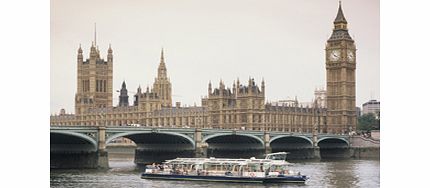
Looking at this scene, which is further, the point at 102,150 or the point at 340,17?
the point at 102,150

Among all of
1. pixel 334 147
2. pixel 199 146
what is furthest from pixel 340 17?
pixel 334 147

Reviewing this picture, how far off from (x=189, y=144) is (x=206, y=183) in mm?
Answer: 3879

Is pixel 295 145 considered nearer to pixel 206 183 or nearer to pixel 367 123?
pixel 367 123

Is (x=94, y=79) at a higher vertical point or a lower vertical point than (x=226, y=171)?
higher

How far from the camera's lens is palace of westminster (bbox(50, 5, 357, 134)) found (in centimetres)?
1425

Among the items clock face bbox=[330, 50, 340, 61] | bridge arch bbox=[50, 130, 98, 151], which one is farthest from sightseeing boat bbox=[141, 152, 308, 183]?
clock face bbox=[330, 50, 340, 61]

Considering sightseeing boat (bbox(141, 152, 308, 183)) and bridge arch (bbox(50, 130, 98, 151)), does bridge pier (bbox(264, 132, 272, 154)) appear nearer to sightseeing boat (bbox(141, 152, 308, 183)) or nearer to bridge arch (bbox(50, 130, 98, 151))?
sightseeing boat (bbox(141, 152, 308, 183))

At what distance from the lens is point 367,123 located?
→ 19391 mm

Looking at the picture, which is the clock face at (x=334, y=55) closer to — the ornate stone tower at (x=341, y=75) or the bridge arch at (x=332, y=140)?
the ornate stone tower at (x=341, y=75)

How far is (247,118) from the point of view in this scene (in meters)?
21.5

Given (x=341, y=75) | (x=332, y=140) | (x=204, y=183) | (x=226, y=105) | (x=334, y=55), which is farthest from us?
(x=332, y=140)

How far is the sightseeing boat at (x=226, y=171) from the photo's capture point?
16.4 metres
